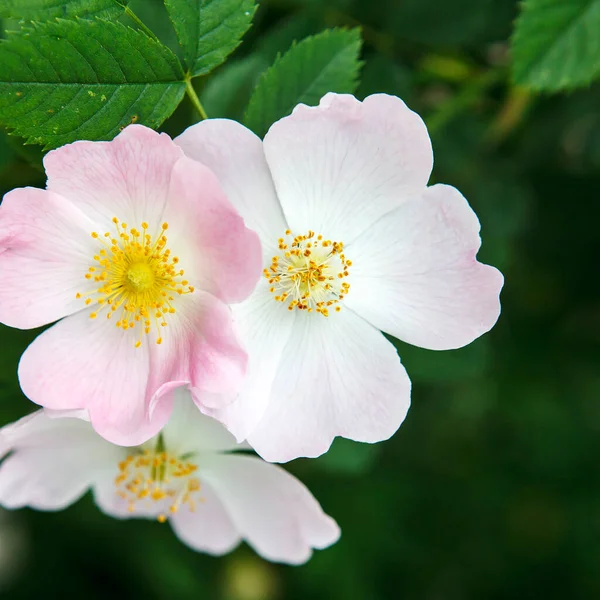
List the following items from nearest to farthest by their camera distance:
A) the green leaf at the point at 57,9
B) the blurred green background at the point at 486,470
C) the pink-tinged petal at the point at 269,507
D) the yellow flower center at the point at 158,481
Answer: the green leaf at the point at 57,9 < the pink-tinged petal at the point at 269,507 < the yellow flower center at the point at 158,481 < the blurred green background at the point at 486,470

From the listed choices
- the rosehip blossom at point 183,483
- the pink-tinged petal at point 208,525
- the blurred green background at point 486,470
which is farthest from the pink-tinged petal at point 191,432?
the blurred green background at point 486,470

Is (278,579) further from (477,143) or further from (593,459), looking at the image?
(477,143)

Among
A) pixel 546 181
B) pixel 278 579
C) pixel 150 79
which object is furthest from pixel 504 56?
pixel 278 579

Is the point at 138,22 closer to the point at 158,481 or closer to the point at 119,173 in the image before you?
the point at 119,173

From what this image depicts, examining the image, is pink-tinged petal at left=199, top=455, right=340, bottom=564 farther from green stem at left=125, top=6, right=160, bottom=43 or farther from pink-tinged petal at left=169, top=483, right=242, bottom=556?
green stem at left=125, top=6, right=160, bottom=43

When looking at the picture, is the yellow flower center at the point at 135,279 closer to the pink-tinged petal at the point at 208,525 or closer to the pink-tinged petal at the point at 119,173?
the pink-tinged petal at the point at 119,173

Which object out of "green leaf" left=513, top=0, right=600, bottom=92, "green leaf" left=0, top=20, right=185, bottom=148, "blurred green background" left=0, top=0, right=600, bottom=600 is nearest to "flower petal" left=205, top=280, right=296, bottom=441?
"green leaf" left=0, top=20, right=185, bottom=148

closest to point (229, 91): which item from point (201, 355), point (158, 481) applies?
point (201, 355)
